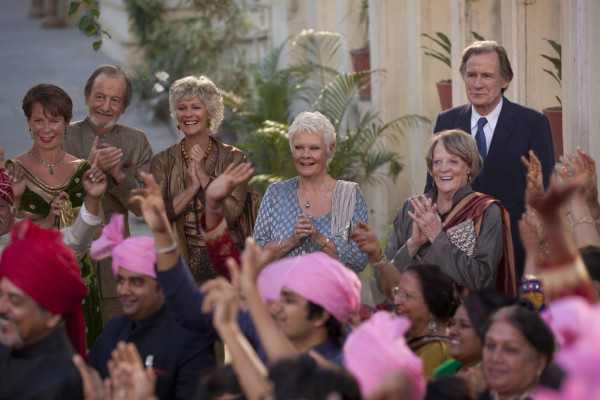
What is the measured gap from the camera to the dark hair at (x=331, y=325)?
3.98 meters

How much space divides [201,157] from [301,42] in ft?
24.7

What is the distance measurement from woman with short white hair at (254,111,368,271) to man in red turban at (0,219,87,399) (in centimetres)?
175

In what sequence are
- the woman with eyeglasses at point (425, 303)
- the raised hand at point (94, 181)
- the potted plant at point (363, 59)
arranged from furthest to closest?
1. the potted plant at point (363, 59)
2. the raised hand at point (94, 181)
3. the woman with eyeglasses at point (425, 303)

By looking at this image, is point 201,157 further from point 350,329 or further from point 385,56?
point 385,56

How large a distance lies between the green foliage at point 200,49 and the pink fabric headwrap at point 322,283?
9871 mm

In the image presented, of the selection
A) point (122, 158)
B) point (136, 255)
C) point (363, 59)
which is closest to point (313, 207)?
point (122, 158)

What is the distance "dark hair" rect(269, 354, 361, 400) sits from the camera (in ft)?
10.1

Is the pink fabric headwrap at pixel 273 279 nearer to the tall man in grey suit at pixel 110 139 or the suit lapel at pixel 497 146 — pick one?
the suit lapel at pixel 497 146

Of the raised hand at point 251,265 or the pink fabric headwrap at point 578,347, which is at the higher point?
the raised hand at point 251,265

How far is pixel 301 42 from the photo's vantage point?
13.3 m

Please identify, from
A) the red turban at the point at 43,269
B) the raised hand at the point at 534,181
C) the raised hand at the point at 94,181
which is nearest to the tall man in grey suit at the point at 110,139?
the raised hand at the point at 94,181

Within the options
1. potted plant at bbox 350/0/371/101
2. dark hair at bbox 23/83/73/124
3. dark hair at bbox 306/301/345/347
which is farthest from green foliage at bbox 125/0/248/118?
dark hair at bbox 306/301/345/347

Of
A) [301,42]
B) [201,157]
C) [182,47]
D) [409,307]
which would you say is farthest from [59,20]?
[409,307]

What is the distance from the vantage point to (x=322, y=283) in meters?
3.95
